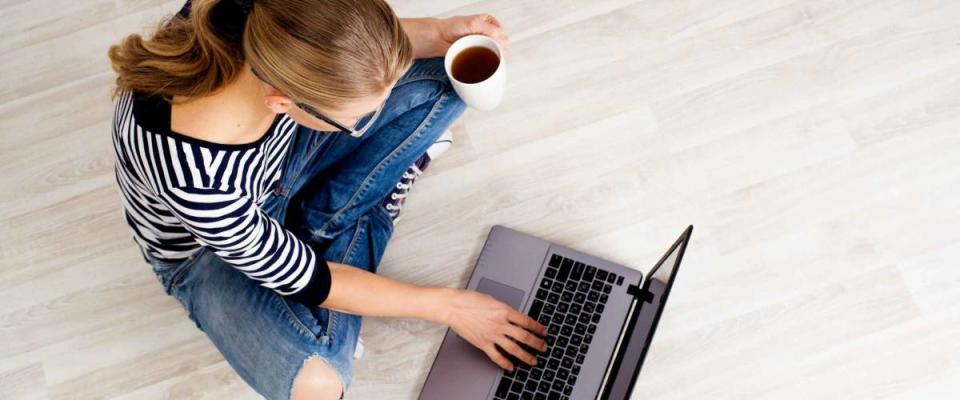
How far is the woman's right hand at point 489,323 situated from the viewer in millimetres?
1330

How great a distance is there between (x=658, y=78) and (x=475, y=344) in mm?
729

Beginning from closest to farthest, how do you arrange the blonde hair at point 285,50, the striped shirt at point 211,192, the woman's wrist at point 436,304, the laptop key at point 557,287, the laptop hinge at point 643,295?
the blonde hair at point 285,50
the striped shirt at point 211,192
the laptop hinge at point 643,295
the woman's wrist at point 436,304
the laptop key at point 557,287

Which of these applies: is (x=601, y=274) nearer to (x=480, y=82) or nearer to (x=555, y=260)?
(x=555, y=260)

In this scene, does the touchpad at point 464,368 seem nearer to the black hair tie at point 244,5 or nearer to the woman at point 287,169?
the woman at point 287,169

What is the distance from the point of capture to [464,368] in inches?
56.4

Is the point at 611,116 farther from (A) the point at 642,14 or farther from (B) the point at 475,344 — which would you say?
(B) the point at 475,344

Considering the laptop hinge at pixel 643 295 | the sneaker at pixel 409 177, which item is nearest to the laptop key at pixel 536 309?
the laptop hinge at pixel 643 295

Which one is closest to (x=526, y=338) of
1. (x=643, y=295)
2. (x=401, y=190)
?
(x=643, y=295)

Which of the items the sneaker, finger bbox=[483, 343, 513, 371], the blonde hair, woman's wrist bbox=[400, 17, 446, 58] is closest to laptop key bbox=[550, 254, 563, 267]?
finger bbox=[483, 343, 513, 371]

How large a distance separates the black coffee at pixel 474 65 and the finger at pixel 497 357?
1.54 feet

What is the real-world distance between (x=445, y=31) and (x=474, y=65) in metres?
0.09

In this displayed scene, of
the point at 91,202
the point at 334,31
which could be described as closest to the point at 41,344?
the point at 91,202

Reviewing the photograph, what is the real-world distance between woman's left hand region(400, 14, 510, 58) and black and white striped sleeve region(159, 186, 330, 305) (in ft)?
1.38

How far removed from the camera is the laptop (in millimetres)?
1372
